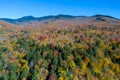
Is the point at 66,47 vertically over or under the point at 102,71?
over

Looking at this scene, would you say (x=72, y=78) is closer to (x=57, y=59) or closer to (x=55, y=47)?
(x=57, y=59)

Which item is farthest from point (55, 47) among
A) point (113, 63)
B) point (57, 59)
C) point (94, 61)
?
point (113, 63)

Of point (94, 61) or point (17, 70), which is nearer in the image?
point (17, 70)

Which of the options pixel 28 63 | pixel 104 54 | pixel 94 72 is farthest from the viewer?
pixel 104 54

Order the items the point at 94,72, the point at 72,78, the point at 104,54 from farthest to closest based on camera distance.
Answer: the point at 104,54 < the point at 94,72 < the point at 72,78

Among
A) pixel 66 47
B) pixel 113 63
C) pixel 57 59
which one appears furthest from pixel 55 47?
pixel 113 63

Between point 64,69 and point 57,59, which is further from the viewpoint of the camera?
point 57,59

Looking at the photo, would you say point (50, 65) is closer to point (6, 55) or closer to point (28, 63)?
point (28, 63)

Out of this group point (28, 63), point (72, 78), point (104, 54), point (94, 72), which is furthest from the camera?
point (104, 54)

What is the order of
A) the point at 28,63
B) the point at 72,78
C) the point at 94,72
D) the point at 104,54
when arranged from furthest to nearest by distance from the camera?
the point at 104,54, the point at 28,63, the point at 94,72, the point at 72,78
